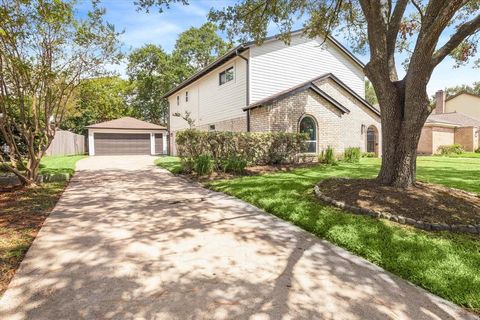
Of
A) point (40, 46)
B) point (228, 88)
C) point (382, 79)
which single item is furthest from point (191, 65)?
point (382, 79)

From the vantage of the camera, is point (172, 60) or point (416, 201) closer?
point (416, 201)

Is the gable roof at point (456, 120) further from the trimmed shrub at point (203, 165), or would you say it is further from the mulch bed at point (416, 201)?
the mulch bed at point (416, 201)


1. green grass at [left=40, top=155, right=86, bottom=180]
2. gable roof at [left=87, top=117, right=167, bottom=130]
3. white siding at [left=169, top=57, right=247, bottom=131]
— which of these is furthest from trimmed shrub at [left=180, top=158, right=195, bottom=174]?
gable roof at [left=87, top=117, right=167, bottom=130]

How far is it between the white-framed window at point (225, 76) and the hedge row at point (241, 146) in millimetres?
5929

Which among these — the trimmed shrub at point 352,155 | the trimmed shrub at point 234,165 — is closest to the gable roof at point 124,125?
the trimmed shrub at point 352,155

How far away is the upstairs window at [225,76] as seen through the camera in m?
16.8

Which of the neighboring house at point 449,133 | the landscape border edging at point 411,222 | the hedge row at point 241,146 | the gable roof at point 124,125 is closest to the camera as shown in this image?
the landscape border edging at point 411,222

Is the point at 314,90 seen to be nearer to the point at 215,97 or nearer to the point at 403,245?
the point at 215,97

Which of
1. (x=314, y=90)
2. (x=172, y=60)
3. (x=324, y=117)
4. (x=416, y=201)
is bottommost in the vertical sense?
(x=416, y=201)

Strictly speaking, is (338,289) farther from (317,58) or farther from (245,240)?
(317,58)

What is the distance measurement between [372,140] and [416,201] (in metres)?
16.2

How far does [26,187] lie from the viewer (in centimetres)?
825

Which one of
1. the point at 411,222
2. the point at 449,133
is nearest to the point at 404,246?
the point at 411,222

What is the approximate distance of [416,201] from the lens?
5422 millimetres
